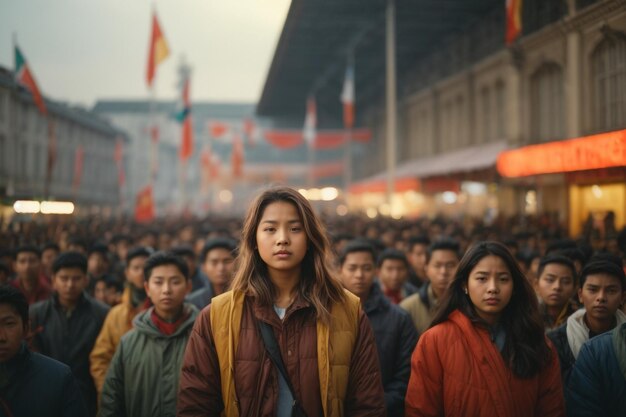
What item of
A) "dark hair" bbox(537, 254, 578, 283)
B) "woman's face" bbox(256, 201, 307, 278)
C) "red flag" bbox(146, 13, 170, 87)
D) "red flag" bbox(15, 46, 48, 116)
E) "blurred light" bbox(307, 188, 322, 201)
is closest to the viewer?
"woman's face" bbox(256, 201, 307, 278)

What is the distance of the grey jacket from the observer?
4367 mm

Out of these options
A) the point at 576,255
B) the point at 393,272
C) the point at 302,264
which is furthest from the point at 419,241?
the point at 302,264

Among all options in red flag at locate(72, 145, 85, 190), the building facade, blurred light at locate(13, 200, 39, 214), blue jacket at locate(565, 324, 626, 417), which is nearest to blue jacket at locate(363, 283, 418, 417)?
blue jacket at locate(565, 324, 626, 417)

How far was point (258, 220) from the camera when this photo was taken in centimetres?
319

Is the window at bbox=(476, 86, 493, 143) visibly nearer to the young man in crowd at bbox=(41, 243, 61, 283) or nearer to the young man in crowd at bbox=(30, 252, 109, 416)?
the young man in crowd at bbox=(41, 243, 61, 283)

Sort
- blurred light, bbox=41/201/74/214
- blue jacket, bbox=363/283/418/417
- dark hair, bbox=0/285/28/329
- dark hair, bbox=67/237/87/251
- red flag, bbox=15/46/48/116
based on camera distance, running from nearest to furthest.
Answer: dark hair, bbox=0/285/28/329, blue jacket, bbox=363/283/418/417, dark hair, bbox=67/237/87/251, blurred light, bbox=41/201/74/214, red flag, bbox=15/46/48/116

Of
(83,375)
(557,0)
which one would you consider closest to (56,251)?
(83,375)

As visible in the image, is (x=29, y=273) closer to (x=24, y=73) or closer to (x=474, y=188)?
(x=24, y=73)

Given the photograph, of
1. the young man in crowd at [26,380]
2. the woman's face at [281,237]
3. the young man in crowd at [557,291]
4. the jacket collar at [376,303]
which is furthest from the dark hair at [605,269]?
the young man in crowd at [26,380]

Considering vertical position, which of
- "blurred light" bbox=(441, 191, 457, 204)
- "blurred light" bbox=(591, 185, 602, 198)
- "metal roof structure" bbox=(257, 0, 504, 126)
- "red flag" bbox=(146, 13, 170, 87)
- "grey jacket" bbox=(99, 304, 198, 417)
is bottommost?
"grey jacket" bbox=(99, 304, 198, 417)

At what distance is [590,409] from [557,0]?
17.0 m

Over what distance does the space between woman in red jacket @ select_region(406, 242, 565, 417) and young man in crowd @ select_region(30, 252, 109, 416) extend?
3.09 metres

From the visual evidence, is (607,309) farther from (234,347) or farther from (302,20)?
(302,20)

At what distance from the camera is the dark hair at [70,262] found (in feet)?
19.1
